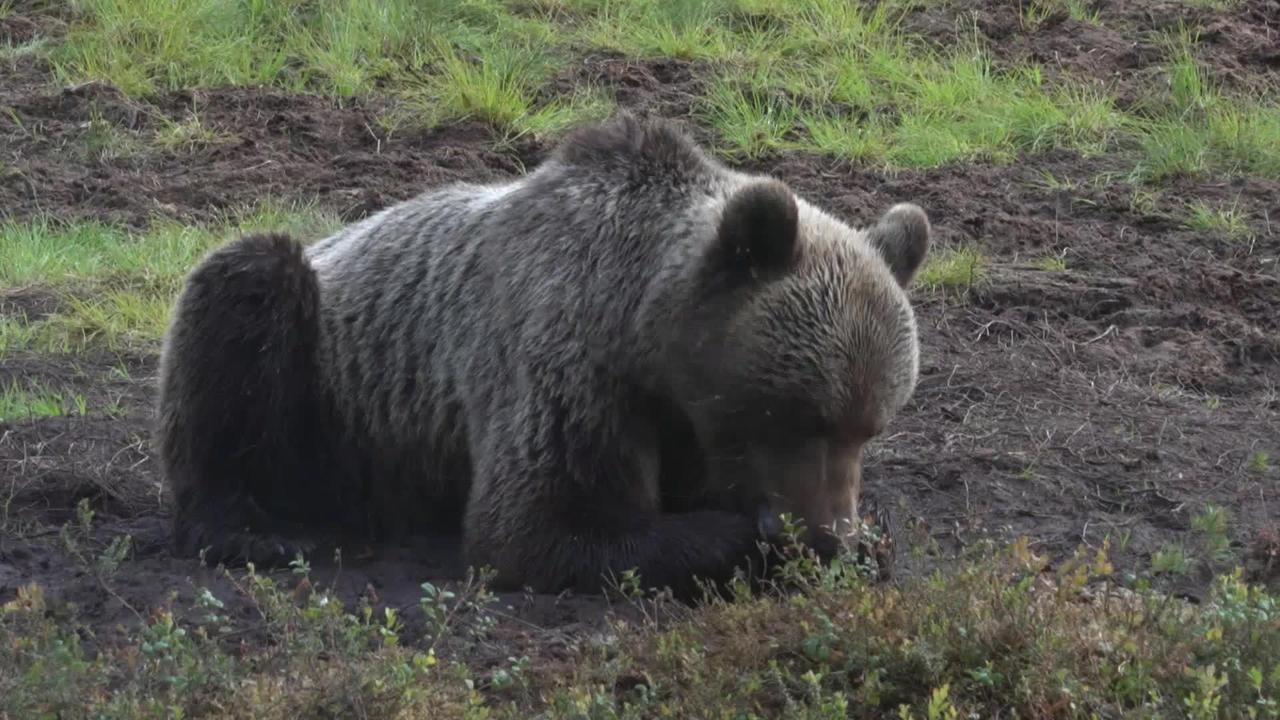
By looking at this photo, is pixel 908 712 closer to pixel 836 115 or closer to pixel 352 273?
pixel 352 273

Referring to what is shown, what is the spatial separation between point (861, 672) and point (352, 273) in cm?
271

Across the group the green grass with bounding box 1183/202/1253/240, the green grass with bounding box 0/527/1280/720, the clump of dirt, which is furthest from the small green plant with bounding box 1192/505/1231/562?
the clump of dirt

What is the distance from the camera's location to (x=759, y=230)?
498cm

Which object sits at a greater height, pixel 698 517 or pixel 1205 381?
pixel 698 517

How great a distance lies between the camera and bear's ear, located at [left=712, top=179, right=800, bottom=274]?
16.2 ft

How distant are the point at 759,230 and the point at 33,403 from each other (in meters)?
3.67

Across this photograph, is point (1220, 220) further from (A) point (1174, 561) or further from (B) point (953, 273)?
(A) point (1174, 561)

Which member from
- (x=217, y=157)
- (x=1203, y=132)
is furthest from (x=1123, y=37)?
(x=217, y=157)

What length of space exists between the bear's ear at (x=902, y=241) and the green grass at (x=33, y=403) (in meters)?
3.38

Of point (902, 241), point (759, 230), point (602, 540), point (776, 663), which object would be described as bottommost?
point (602, 540)

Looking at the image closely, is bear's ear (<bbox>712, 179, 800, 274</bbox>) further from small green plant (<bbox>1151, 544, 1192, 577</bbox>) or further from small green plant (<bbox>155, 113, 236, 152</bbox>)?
small green plant (<bbox>155, 113, 236, 152</bbox>)

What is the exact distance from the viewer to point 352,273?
6.36m

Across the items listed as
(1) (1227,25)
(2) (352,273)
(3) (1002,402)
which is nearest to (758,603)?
(2) (352,273)

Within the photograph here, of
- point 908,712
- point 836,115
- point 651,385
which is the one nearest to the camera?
point 908,712
